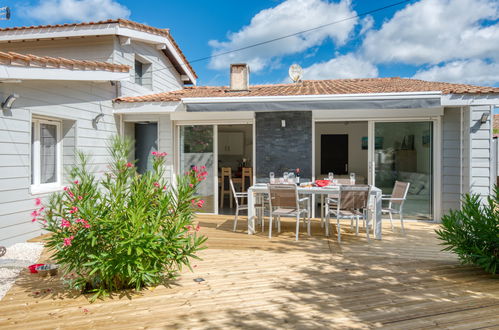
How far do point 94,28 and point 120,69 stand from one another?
2575 millimetres

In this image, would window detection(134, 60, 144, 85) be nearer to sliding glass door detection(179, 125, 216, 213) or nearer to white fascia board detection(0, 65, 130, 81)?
sliding glass door detection(179, 125, 216, 213)

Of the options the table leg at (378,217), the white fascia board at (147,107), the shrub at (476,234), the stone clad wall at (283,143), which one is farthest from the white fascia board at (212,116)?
the shrub at (476,234)

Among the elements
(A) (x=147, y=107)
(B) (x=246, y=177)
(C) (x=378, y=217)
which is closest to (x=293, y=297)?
(C) (x=378, y=217)

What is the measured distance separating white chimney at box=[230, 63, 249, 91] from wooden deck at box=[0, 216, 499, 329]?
23.0 ft

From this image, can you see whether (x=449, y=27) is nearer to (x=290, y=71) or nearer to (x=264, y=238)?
Result: (x=290, y=71)

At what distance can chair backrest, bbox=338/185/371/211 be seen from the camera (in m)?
7.29

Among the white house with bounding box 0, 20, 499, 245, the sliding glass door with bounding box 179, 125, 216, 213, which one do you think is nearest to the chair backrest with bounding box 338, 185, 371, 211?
the white house with bounding box 0, 20, 499, 245

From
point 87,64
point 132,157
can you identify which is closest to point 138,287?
point 87,64

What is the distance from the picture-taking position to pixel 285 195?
7574 millimetres

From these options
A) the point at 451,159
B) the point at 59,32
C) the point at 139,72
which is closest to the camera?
the point at 451,159

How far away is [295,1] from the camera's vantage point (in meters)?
17.9

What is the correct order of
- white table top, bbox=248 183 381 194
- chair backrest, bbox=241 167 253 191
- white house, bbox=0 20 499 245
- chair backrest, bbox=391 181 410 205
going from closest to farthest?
1. white house, bbox=0 20 499 245
2. white table top, bbox=248 183 381 194
3. chair backrest, bbox=391 181 410 205
4. chair backrest, bbox=241 167 253 191

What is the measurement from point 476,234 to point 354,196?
8.03ft

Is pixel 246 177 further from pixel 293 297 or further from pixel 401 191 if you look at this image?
pixel 293 297
